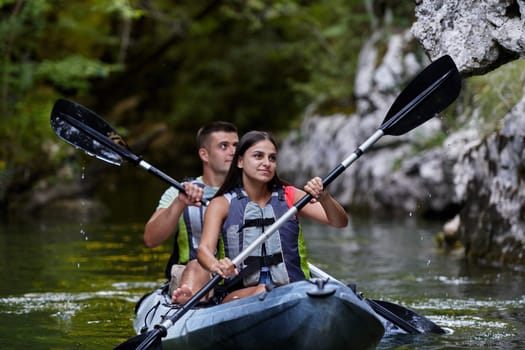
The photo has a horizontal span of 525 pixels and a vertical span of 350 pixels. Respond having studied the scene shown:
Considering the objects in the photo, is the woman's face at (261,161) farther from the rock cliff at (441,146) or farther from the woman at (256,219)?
the rock cliff at (441,146)

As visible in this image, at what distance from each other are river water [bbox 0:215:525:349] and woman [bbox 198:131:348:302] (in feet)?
2.96

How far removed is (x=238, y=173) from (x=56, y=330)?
182cm

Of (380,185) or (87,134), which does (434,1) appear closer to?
(87,134)

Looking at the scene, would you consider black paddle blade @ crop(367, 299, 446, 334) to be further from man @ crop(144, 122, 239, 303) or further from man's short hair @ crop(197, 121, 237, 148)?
man's short hair @ crop(197, 121, 237, 148)

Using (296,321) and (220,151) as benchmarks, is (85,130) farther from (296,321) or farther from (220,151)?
(296,321)

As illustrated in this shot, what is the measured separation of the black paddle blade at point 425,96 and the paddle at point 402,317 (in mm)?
980

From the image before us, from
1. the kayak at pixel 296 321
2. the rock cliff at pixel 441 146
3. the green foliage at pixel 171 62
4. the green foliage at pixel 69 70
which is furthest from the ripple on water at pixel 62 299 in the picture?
the green foliage at pixel 69 70

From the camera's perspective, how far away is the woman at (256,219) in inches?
183

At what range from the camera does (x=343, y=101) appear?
61.4ft

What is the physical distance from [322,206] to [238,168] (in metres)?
0.49

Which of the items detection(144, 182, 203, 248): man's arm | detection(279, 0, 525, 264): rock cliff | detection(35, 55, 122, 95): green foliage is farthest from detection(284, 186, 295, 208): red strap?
detection(35, 55, 122, 95): green foliage

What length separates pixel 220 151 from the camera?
5.83 m

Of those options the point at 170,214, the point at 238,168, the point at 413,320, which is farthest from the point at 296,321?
the point at 413,320

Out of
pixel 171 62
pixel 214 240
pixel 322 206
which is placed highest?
pixel 171 62
